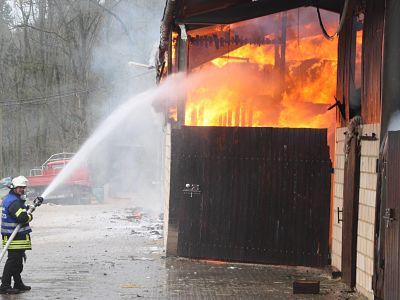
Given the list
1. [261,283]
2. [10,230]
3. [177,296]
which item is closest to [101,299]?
[177,296]

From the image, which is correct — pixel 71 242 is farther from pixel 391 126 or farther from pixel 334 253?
pixel 391 126

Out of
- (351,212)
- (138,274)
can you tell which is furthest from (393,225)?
(138,274)

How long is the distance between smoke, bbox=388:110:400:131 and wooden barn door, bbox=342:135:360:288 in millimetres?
1274

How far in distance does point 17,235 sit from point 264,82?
17.7ft

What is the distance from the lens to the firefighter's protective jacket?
8.38m

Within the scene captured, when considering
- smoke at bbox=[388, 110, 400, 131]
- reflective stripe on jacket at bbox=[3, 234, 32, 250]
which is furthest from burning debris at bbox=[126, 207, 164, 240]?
smoke at bbox=[388, 110, 400, 131]

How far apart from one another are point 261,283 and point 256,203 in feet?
5.61

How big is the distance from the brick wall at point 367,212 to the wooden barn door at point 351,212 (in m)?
0.13

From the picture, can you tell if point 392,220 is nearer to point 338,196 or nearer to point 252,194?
point 338,196

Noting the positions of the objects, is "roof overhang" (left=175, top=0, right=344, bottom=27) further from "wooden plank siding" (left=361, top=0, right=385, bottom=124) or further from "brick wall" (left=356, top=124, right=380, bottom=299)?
"brick wall" (left=356, top=124, right=380, bottom=299)

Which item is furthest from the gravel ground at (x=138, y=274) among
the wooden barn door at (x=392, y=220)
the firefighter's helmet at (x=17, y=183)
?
the wooden barn door at (x=392, y=220)

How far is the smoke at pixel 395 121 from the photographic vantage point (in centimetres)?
726

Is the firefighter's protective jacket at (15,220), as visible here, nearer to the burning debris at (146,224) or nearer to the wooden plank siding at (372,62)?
the wooden plank siding at (372,62)

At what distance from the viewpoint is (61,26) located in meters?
42.4
